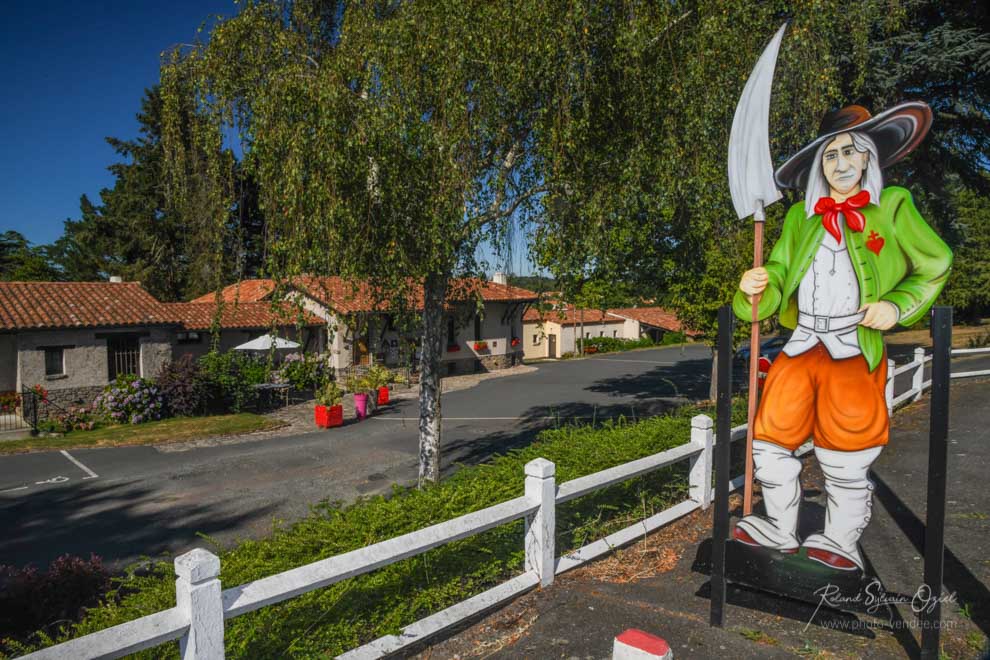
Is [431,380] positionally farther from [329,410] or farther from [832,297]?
[329,410]

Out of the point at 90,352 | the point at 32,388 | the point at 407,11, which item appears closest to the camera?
the point at 407,11

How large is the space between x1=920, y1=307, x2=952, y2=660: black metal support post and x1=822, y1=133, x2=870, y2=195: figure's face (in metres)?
0.98

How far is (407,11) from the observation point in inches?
288

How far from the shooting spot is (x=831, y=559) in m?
4.11

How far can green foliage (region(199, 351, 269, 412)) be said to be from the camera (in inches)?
795

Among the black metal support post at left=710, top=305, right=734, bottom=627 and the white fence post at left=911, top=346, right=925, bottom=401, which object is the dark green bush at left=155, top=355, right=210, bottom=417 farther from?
the white fence post at left=911, top=346, right=925, bottom=401

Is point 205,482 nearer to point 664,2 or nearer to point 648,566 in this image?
point 648,566

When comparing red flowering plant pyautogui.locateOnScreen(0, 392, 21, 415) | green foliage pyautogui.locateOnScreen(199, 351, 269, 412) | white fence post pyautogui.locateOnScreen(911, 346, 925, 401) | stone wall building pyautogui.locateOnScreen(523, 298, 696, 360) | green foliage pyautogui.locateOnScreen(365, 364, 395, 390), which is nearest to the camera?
white fence post pyautogui.locateOnScreen(911, 346, 925, 401)

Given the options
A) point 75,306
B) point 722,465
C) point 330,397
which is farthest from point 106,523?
point 75,306

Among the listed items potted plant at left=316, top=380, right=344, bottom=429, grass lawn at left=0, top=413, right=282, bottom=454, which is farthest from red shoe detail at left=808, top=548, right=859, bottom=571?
grass lawn at left=0, top=413, right=282, bottom=454

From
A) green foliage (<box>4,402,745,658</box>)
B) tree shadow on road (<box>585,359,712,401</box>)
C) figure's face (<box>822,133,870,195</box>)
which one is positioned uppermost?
figure's face (<box>822,133,870,195</box>)

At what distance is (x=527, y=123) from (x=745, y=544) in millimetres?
6020

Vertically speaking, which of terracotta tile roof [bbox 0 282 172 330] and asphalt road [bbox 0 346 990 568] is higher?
terracotta tile roof [bbox 0 282 172 330]

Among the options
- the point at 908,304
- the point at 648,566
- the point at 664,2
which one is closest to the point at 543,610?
the point at 648,566
